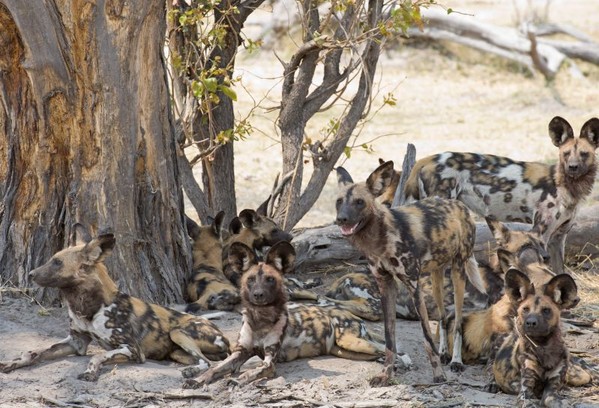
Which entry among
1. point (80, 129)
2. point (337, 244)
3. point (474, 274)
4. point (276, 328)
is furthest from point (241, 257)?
point (337, 244)

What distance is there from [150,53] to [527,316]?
7.85 feet

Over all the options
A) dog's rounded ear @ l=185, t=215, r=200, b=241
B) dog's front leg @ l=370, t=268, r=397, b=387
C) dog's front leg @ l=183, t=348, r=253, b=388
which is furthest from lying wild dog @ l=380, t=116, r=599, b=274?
dog's front leg @ l=183, t=348, r=253, b=388

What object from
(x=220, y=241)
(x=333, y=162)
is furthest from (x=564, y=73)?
(x=220, y=241)

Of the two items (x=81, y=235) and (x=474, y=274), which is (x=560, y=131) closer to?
(x=474, y=274)

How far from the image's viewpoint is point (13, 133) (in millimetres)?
5523

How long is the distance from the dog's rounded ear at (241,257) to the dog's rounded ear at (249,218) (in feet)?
4.69

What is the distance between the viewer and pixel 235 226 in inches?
261

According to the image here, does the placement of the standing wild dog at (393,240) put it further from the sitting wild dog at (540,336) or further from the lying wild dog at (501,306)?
the sitting wild dog at (540,336)

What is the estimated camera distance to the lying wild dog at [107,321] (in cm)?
495

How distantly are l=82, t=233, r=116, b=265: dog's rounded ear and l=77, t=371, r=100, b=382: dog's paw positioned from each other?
554 mm

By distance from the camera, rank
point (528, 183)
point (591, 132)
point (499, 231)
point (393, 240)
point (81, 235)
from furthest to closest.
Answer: point (528, 183) < point (591, 132) < point (499, 231) < point (81, 235) < point (393, 240)

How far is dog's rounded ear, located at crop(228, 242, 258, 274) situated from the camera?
510 cm

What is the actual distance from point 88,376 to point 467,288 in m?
2.22

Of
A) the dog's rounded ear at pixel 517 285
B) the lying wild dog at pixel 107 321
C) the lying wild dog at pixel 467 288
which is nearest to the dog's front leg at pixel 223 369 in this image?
the lying wild dog at pixel 107 321
